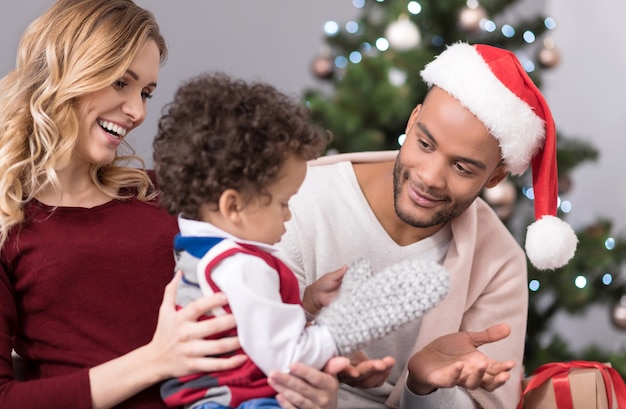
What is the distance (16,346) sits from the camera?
5.28 feet

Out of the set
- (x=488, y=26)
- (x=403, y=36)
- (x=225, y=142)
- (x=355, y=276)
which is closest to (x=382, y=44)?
(x=403, y=36)

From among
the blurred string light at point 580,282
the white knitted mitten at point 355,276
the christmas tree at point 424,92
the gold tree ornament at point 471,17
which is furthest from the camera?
the blurred string light at point 580,282

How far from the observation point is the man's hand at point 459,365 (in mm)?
1533

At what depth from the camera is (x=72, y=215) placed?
160 cm

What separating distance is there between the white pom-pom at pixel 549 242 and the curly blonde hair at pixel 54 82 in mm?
904

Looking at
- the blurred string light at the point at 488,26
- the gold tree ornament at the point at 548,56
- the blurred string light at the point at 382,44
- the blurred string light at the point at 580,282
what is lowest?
the blurred string light at the point at 580,282

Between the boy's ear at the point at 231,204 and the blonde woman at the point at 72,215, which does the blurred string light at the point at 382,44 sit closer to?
the blonde woman at the point at 72,215

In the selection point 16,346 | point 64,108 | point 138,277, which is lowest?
point 16,346

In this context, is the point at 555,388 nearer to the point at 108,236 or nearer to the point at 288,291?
the point at 288,291

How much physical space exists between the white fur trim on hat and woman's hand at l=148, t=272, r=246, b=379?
0.76 m

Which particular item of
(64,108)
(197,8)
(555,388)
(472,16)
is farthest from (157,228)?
(197,8)

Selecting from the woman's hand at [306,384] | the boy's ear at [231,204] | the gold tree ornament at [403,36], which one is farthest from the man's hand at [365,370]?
the gold tree ornament at [403,36]

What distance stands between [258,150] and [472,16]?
1.62 m

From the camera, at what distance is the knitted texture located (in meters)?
1.34
